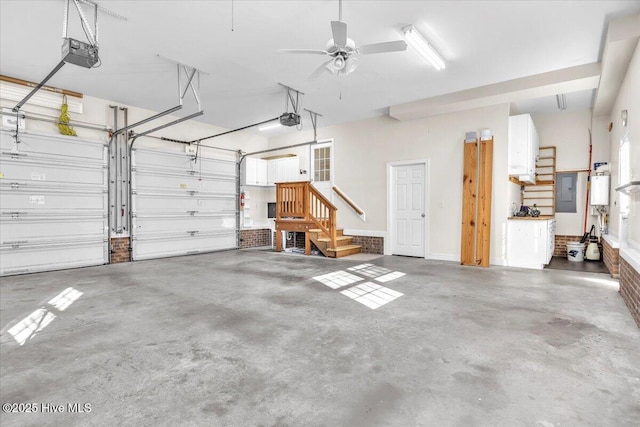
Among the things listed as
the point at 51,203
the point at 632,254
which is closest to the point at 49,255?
the point at 51,203

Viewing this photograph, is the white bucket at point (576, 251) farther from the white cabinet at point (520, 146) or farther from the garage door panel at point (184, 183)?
the garage door panel at point (184, 183)

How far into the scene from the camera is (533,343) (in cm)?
279

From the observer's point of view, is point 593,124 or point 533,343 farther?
point 593,124

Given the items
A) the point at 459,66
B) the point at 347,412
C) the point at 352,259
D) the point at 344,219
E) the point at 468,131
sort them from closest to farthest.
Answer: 1. the point at 347,412
2. the point at 459,66
3. the point at 468,131
4. the point at 352,259
5. the point at 344,219

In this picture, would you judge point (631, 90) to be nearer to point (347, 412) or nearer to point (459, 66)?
point (459, 66)

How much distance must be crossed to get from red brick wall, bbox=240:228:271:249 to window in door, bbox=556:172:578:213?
8143 millimetres

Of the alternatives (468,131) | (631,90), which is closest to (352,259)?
(468,131)

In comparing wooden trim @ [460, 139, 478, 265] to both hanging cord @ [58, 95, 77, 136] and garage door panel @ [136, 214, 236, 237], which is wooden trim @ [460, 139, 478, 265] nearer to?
garage door panel @ [136, 214, 236, 237]

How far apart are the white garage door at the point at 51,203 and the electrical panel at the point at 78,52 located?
12.3 ft

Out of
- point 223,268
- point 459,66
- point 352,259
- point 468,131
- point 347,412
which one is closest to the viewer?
point 347,412

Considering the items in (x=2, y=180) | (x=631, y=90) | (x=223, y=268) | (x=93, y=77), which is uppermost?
(x=93, y=77)

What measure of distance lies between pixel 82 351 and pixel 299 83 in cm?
535

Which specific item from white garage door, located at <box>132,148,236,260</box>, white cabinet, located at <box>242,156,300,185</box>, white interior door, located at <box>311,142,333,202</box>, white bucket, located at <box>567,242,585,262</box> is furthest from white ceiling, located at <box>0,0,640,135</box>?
white bucket, located at <box>567,242,585,262</box>

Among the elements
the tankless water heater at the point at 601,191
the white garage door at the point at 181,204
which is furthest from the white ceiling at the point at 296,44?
the white garage door at the point at 181,204
